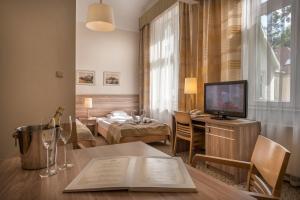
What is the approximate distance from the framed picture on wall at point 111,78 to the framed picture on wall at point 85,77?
1.06 feet

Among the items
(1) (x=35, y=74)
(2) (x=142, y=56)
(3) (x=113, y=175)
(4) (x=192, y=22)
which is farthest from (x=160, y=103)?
(3) (x=113, y=175)

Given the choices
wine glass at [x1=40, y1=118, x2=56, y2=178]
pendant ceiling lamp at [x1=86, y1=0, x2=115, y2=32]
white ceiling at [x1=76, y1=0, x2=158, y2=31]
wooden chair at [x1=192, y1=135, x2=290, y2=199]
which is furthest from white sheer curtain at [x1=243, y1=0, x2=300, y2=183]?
white ceiling at [x1=76, y1=0, x2=158, y2=31]

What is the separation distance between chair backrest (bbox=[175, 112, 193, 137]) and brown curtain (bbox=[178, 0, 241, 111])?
637 mm

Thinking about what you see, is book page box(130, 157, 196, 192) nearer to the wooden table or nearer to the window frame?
the wooden table

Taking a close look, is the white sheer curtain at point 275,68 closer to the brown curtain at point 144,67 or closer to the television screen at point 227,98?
the television screen at point 227,98

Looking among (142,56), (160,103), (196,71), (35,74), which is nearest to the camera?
(35,74)

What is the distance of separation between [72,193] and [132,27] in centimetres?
617

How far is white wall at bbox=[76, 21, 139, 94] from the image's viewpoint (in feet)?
18.9

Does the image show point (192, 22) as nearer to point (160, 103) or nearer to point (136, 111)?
point (160, 103)

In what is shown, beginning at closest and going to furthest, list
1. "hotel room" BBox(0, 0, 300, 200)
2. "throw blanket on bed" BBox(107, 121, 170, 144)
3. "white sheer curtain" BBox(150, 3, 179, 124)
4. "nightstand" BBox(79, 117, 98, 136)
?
"hotel room" BBox(0, 0, 300, 200) < "throw blanket on bed" BBox(107, 121, 170, 144) < "white sheer curtain" BBox(150, 3, 179, 124) < "nightstand" BBox(79, 117, 98, 136)

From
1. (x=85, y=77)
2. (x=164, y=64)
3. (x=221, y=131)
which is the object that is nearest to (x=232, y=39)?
(x=221, y=131)

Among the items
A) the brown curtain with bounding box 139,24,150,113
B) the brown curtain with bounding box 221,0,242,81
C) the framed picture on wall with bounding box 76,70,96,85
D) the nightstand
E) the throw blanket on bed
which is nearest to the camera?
the brown curtain with bounding box 221,0,242,81

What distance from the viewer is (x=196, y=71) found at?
4.00 metres

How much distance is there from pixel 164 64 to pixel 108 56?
1879 millimetres
